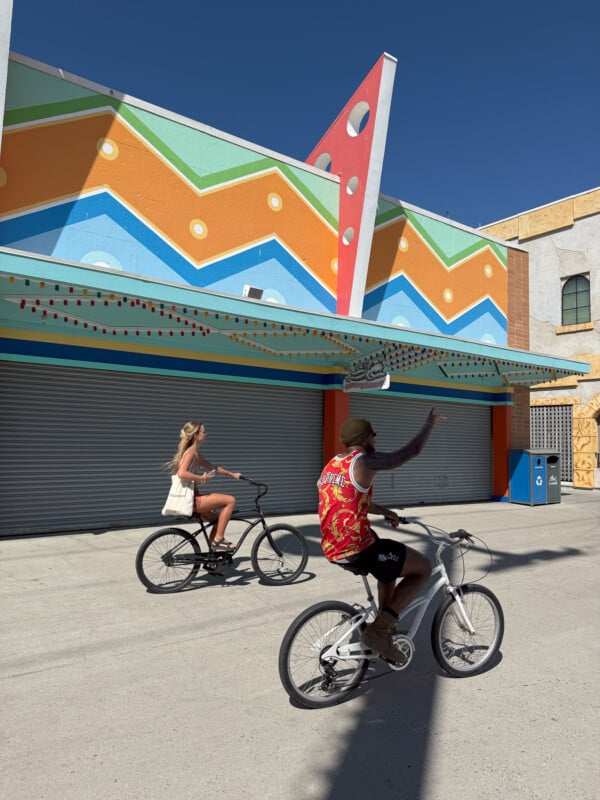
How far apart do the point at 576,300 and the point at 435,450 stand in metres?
9.91

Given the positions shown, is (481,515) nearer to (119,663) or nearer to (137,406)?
(137,406)

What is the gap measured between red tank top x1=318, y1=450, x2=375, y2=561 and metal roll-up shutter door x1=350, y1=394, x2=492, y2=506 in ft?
30.2

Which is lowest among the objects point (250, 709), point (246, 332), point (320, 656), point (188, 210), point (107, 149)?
point (250, 709)

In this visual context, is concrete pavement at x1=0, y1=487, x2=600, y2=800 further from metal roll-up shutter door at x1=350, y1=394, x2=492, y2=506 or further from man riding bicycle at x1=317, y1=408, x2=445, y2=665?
metal roll-up shutter door at x1=350, y1=394, x2=492, y2=506

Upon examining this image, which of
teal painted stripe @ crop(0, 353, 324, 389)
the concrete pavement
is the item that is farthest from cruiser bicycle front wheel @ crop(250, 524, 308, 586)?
teal painted stripe @ crop(0, 353, 324, 389)

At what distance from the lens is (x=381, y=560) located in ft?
11.4

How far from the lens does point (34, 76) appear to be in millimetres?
8875

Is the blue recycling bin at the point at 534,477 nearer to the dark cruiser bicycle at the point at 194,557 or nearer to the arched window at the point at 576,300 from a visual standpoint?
the arched window at the point at 576,300

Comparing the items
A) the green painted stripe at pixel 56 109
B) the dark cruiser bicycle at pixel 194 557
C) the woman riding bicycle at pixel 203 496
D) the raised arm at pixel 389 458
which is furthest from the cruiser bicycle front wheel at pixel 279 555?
the green painted stripe at pixel 56 109

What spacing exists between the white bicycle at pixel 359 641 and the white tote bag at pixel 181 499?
240 centimetres

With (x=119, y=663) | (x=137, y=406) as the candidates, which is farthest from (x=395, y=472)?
(x=119, y=663)

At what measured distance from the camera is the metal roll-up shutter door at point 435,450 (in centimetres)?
1333

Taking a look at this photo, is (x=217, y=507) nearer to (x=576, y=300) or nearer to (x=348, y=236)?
(x=348, y=236)

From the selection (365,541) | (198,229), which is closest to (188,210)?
(198,229)
